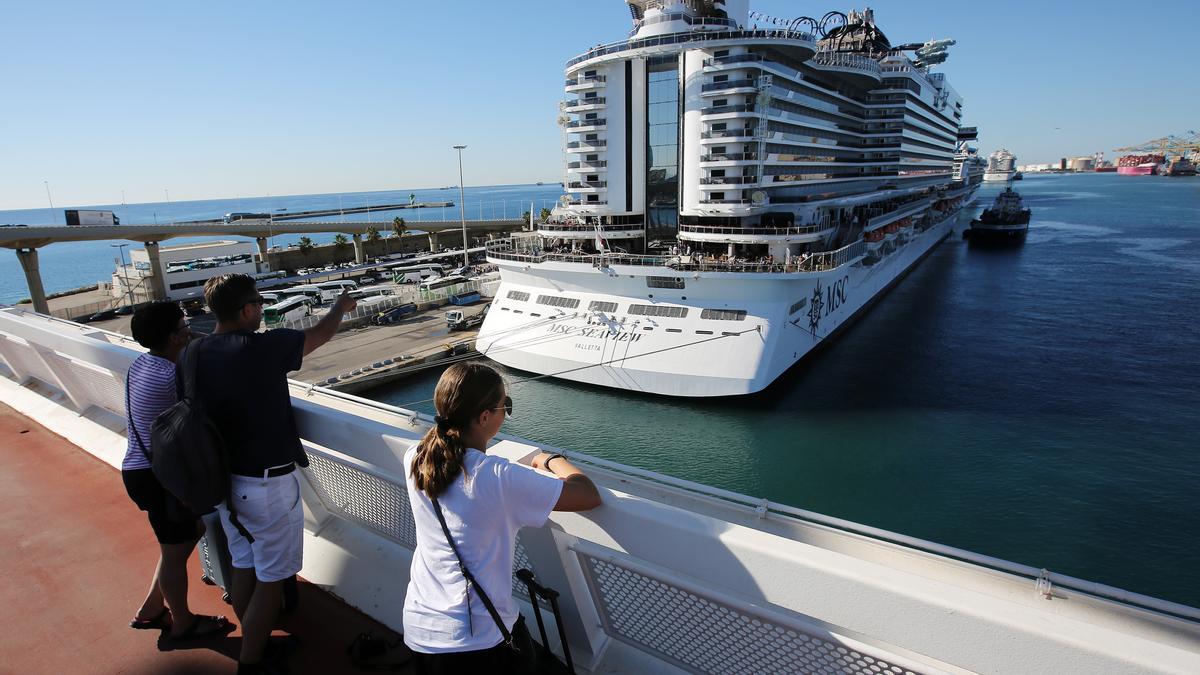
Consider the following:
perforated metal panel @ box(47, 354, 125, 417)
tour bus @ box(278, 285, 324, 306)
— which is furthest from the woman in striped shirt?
tour bus @ box(278, 285, 324, 306)

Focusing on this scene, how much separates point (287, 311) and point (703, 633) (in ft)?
101

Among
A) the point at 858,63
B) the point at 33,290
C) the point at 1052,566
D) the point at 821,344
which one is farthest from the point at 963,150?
the point at 33,290

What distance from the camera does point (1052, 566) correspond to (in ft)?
34.0

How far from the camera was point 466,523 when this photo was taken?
175 cm

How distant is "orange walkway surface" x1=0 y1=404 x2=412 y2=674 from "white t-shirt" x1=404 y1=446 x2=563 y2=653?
1.28 meters

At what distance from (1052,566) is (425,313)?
85.0 feet

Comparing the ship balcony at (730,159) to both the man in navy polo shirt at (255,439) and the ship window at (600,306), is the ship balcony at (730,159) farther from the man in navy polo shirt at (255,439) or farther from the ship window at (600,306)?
the man in navy polo shirt at (255,439)

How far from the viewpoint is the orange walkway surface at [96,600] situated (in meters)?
2.82

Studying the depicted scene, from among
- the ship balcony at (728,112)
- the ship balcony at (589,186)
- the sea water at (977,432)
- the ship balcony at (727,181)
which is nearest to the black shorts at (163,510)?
the sea water at (977,432)

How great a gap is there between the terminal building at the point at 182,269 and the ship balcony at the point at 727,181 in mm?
26765

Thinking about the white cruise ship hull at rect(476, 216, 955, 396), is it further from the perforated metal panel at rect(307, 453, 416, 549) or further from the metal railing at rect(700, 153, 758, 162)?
the perforated metal panel at rect(307, 453, 416, 549)

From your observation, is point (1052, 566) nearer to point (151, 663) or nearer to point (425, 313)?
point (151, 663)

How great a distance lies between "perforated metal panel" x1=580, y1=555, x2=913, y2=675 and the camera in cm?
193

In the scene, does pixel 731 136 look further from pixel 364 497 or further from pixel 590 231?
pixel 364 497
